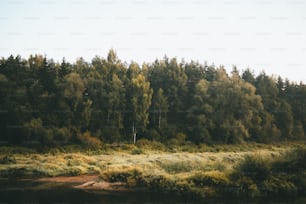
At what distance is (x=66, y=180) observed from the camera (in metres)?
23.8

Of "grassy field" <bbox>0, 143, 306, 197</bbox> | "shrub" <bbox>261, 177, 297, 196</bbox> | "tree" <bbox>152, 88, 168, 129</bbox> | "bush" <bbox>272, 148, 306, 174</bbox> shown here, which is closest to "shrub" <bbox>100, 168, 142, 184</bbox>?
"grassy field" <bbox>0, 143, 306, 197</bbox>

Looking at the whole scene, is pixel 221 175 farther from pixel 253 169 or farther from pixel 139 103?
pixel 139 103

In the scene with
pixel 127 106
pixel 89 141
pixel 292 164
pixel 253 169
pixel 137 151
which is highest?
pixel 127 106

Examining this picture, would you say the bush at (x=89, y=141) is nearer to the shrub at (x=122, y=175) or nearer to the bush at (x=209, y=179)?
the shrub at (x=122, y=175)

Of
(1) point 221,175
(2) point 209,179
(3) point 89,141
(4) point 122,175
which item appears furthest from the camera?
(3) point 89,141

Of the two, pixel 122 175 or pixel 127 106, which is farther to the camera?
pixel 127 106

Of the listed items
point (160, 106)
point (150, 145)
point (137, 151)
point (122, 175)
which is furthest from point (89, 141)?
point (122, 175)

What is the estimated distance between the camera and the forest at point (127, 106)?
141 feet

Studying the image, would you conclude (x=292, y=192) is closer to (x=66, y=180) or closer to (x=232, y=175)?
(x=232, y=175)

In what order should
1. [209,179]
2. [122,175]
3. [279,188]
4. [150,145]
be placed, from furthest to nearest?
[150,145] → [122,175] → [209,179] → [279,188]

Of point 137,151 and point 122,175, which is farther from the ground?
point 122,175

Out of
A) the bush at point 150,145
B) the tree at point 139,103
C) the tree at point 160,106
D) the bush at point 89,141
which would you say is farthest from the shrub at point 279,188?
the tree at point 160,106

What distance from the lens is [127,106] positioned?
163 ft

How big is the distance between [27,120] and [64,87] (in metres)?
7.43
